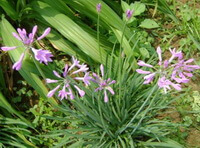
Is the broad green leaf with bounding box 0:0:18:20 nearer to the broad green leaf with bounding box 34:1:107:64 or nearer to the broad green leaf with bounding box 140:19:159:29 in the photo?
the broad green leaf with bounding box 34:1:107:64

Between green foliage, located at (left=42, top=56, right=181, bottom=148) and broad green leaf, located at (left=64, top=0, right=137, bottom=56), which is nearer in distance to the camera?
green foliage, located at (left=42, top=56, right=181, bottom=148)

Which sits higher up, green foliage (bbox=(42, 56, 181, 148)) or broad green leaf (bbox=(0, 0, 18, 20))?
broad green leaf (bbox=(0, 0, 18, 20))

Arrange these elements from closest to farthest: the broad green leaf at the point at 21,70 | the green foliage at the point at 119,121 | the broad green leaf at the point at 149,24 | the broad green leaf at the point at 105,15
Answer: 1. the green foliage at the point at 119,121
2. the broad green leaf at the point at 21,70
3. the broad green leaf at the point at 105,15
4. the broad green leaf at the point at 149,24

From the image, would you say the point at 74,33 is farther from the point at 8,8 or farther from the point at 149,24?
the point at 149,24

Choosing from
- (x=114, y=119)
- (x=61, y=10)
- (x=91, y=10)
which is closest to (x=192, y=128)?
(x=114, y=119)

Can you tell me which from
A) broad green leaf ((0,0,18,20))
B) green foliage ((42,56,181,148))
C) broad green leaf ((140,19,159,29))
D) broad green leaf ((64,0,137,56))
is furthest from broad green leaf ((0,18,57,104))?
broad green leaf ((140,19,159,29))

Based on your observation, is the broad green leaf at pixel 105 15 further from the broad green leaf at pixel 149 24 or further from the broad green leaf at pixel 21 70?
the broad green leaf at pixel 21 70

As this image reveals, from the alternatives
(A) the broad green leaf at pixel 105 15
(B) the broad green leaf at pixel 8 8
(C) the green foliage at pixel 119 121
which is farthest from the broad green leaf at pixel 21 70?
(A) the broad green leaf at pixel 105 15

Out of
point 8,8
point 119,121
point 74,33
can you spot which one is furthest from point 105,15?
point 119,121

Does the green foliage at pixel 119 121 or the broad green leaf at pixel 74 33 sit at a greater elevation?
the broad green leaf at pixel 74 33
